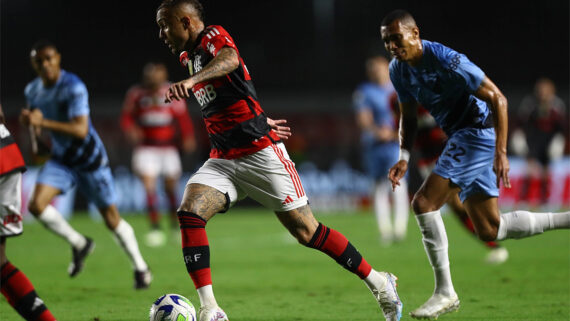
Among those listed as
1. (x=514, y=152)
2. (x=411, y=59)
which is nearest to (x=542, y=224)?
(x=411, y=59)

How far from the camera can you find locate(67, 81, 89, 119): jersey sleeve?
22.8ft

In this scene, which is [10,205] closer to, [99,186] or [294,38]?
[99,186]

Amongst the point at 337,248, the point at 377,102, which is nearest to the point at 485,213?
the point at 337,248

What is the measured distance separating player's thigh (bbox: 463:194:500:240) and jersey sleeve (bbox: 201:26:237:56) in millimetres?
2241

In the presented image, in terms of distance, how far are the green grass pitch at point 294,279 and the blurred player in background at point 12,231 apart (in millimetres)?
1184

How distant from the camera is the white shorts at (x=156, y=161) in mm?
12344

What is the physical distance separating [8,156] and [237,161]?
147 cm

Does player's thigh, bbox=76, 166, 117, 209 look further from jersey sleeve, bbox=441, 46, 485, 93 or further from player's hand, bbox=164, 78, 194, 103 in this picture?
jersey sleeve, bbox=441, 46, 485, 93

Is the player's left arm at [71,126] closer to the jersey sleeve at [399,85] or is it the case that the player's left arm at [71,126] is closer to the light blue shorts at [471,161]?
the jersey sleeve at [399,85]

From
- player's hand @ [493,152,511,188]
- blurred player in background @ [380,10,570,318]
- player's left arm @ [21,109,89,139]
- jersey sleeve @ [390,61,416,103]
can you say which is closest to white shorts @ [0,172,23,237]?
player's left arm @ [21,109,89,139]

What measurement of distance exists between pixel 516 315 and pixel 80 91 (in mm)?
4356

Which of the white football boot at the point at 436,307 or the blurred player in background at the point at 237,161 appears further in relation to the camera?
the white football boot at the point at 436,307

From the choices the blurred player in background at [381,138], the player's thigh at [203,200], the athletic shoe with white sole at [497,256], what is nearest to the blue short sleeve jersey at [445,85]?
the player's thigh at [203,200]

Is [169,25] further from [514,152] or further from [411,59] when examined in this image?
[514,152]
